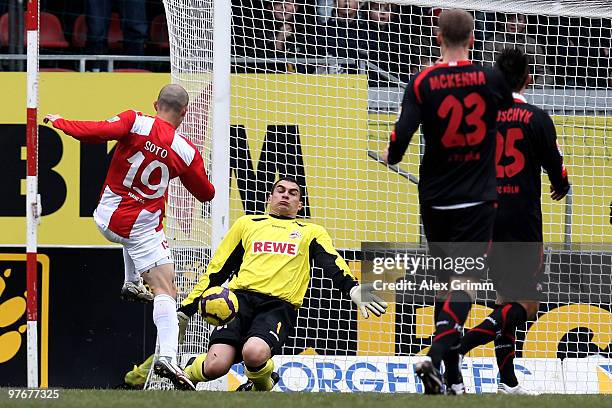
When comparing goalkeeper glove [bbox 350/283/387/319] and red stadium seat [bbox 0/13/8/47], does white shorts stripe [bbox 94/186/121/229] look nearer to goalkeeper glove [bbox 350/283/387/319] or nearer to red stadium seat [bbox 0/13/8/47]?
goalkeeper glove [bbox 350/283/387/319]

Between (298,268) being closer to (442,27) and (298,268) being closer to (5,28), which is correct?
(442,27)

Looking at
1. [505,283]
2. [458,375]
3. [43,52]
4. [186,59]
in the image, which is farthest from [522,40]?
[43,52]

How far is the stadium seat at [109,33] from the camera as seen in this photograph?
11727 mm

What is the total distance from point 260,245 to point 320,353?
221 centimetres

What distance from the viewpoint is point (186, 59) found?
8.63 meters

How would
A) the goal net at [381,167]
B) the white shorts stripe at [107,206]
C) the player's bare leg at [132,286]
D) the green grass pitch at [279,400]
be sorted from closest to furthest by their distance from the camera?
1. the green grass pitch at [279,400]
2. the white shorts stripe at [107,206]
3. the player's bare leg at [132,286]
4. the goal net at [381,167]

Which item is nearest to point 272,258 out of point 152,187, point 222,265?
point 222,265

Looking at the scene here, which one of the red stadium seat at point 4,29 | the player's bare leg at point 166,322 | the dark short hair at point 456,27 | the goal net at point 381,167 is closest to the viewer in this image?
the dark short hair at point 456,27

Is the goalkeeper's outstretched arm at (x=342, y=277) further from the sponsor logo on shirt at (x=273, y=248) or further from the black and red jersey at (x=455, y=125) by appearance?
the black and red jersey at (x=455, y=125)

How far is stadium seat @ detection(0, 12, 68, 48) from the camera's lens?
1191cm

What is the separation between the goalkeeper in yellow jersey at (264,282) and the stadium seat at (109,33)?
445 centimetres

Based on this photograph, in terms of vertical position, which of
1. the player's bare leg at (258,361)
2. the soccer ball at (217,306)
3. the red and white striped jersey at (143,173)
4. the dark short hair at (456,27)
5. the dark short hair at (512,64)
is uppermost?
the dark short hair at (456,27)

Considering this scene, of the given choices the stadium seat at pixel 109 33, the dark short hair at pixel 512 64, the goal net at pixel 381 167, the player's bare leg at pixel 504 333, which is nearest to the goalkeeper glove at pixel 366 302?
the player's bare leg at pixel 504 333

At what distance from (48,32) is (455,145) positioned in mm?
7210
